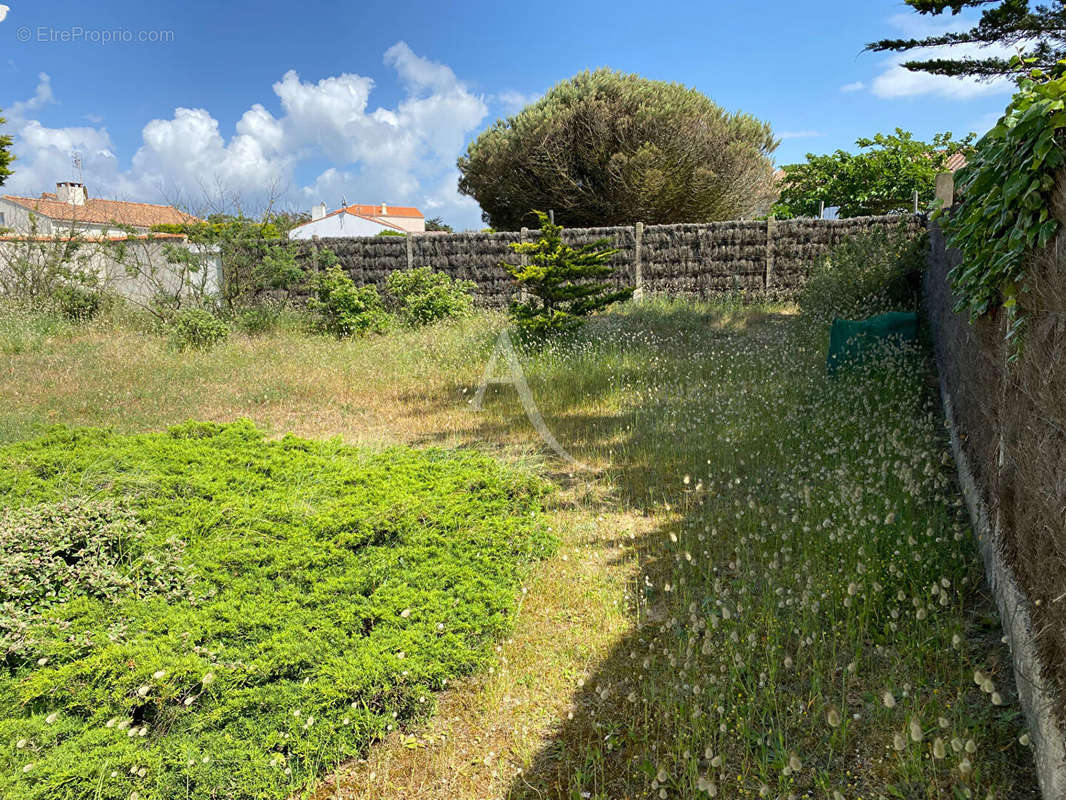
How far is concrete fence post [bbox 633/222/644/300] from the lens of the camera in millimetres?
13914

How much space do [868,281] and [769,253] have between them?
3877 millimetres

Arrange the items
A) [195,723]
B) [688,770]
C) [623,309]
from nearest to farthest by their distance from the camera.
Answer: [688,770]
[195,723]
[623,309]

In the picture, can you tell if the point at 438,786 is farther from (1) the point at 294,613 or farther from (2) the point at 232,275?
(2) the point at 232,275

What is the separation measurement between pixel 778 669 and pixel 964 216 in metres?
2.86

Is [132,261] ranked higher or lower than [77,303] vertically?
higher

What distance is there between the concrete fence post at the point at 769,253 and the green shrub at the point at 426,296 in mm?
6172

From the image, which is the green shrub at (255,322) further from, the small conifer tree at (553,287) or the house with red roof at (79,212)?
the small conifer tree at (553,287)

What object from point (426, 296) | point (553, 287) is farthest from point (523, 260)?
point (553, 287)

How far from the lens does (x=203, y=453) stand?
4.87 m

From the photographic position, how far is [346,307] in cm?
1258

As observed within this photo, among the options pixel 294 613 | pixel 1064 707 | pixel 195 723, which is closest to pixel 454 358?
pixel 294 613

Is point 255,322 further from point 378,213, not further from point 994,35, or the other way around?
point 378,213

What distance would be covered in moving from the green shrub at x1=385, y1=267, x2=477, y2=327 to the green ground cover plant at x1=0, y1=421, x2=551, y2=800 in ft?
26.0

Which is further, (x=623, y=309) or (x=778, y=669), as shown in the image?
(x=623, y=309)
